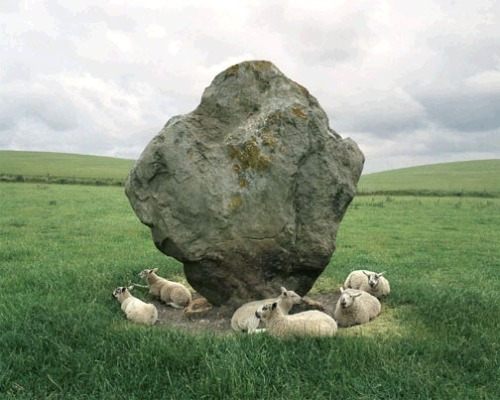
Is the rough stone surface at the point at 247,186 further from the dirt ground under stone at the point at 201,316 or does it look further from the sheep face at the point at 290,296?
the sheep face at the point at 290,296

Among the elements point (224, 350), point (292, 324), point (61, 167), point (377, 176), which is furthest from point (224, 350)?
point (377, 176)

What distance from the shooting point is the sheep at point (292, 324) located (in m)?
8.56

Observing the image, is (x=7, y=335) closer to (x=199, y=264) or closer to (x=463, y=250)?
(x=199, y=264)

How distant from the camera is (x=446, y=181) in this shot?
75.8m

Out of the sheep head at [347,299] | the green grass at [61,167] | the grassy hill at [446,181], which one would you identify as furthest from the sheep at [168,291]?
the green grass at [61,167]

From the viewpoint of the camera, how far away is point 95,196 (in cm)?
4150

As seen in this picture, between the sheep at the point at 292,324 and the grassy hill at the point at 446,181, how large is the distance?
46.2 meters

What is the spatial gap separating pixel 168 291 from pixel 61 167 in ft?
266

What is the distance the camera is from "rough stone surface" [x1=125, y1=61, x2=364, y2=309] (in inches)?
387

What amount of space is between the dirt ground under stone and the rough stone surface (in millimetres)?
285

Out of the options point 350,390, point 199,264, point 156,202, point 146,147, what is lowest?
point 350,390

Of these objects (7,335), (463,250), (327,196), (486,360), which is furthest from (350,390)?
(463,250)

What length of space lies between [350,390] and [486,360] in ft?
7.59

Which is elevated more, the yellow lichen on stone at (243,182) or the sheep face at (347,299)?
the yellow lichen on stone at (243,182)
